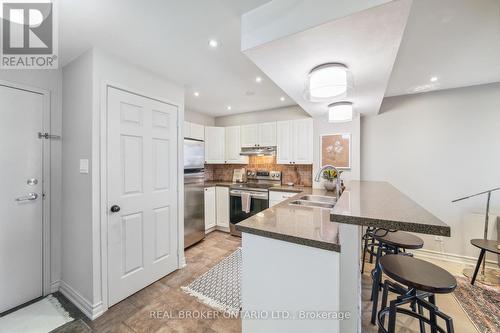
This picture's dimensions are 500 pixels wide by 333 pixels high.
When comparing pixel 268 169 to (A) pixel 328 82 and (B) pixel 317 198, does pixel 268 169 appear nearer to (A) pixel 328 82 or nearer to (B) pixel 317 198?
(B) pixel 317 198

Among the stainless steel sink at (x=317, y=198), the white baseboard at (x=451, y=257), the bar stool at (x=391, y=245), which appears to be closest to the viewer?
the bar stool at (x=391, y=245)

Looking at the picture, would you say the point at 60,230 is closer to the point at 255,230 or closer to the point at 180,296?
the point at 180,296

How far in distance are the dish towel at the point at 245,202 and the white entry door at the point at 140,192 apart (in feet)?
4.43

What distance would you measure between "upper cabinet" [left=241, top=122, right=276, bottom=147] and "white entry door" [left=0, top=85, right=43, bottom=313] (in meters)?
2.97

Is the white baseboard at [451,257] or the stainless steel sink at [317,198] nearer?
the stainless steel sink at [317,198]

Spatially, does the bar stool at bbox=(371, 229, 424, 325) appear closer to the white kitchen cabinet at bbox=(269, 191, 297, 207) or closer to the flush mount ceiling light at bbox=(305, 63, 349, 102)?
the flush mount ceiling light at bbox=(305, 63, 349, 102)

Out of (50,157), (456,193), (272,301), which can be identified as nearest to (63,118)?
(50,157)

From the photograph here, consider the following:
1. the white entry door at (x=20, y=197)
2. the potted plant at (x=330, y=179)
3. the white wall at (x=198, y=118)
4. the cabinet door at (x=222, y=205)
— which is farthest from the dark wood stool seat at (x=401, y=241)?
the white wall at (x=198, y=118)

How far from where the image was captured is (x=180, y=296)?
6.84ft

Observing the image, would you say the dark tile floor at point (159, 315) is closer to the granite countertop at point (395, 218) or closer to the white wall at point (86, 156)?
the white wall at point (86, 156)

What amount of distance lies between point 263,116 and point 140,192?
2870 mm

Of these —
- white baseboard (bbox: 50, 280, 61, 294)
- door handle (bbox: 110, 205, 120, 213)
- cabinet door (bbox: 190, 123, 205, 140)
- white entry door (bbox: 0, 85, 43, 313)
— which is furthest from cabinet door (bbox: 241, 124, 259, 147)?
white baseboard (bbox: 50, 280, 61, 294)

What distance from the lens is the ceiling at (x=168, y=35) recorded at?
1.36 meters

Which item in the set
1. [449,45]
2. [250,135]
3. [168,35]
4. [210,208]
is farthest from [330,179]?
[168,35]
